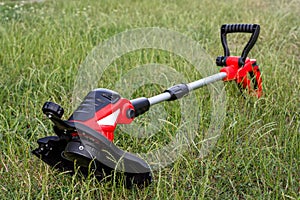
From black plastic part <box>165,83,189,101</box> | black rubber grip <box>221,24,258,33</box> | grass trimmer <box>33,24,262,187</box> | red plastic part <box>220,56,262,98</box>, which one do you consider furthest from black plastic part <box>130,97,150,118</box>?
black rubber grip <box>221,24,258,33</box>

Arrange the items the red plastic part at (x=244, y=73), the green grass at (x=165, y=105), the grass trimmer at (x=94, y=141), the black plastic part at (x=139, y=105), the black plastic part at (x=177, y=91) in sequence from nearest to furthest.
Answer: the grass trimmer at (x=94, y=141), the green grass at (x=165, y=105), the black plastic part at (x=139, y=105), the black plastic part at (x=177, y=91), the red plastic part at (x=244, y=73)

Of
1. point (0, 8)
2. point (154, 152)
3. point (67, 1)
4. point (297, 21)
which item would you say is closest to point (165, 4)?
point (67, 1)

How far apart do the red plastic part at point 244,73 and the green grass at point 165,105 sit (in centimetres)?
7

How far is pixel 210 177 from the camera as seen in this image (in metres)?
1.77

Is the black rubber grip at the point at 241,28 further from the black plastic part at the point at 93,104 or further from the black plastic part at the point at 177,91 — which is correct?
the black plastic part at the point at 93,104

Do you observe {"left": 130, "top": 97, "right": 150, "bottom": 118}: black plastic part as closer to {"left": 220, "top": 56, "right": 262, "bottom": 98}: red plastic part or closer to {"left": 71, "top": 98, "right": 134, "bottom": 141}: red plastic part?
{"left": 71, "top": 98, "right": 134, "bottom": 141}: red plastic part

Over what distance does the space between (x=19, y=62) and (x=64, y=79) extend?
15.8 inches

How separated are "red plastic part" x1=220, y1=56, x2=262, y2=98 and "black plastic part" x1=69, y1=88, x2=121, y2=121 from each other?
3.26 feet

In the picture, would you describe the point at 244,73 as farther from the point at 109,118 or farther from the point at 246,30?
the point at 109,118

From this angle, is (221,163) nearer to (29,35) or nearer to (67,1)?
(29,35)

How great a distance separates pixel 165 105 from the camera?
2.33 metres

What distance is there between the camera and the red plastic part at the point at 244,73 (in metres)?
2.43

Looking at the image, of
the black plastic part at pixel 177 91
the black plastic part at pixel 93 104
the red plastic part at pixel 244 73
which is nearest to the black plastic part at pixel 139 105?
the black plastic part at pixel 93 104

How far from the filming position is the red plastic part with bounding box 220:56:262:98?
2.43 metres
